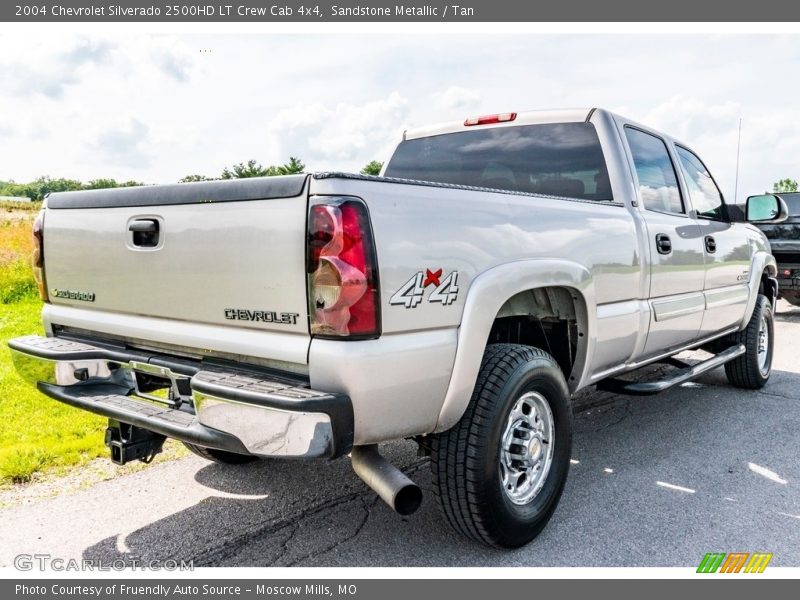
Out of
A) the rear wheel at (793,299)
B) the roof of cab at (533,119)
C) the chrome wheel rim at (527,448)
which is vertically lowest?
the rear wheel at (793,299)

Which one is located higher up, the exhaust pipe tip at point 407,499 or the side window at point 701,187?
the side window at point 701,187

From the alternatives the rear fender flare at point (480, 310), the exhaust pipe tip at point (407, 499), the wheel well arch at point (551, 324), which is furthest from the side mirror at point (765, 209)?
the exhaust pipe tip at point (407, 499)

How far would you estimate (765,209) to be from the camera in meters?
5.56

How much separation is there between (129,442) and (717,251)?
4184 mm

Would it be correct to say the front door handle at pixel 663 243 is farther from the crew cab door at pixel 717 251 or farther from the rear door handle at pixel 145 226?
the rear door handle at pixel 145 226

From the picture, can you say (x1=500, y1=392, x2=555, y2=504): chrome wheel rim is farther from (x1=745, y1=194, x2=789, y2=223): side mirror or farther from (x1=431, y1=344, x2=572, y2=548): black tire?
(x1=745, y1=194, x2=789, y2=223): side mirror

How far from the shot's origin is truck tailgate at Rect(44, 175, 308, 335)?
2.43 m

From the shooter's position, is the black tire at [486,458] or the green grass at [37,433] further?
the green grass at [37,433]

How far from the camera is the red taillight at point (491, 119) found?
438 centimetres

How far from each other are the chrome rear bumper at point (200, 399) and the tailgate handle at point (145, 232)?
1.58 feet

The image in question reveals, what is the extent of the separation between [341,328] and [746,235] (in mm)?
4605

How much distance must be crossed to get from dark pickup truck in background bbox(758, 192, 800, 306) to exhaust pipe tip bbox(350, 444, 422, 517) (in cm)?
940

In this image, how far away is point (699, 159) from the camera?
17.7 feet

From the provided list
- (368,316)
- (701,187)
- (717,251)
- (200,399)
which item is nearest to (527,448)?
(368,316)
